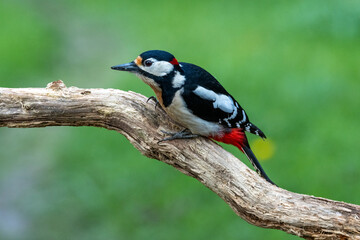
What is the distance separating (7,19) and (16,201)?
513 centimetres

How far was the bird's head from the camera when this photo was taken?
3.70m

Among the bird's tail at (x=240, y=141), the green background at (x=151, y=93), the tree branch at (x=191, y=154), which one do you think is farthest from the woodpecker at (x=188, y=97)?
the green background at (x=151, y=93)

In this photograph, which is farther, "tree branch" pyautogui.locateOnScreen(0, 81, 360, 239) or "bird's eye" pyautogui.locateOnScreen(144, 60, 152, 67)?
"bird's eye" pyautogui.locateOnScreen(144, 60, 152, 67)

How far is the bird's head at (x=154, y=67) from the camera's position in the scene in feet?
12.1

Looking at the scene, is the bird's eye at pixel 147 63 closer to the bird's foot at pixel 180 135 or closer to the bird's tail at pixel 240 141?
the bird's foot at pixel 180 135

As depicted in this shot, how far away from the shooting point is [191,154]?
3684 millimetres

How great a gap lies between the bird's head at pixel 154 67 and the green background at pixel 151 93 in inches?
87.0

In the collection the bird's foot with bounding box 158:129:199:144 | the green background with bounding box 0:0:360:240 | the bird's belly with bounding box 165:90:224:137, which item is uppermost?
the green background with bounding box 0:0:360:240

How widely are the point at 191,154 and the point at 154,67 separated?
23.4 inches

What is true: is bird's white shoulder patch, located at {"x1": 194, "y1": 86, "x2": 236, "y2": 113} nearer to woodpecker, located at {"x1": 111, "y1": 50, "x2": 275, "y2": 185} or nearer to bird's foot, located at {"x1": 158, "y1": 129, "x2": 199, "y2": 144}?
woodpecker, located at {"x1": 111, "y1": 50, "x2": 275, "y2": 185}

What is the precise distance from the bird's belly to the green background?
1.93 meters

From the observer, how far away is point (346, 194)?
5.55 meters

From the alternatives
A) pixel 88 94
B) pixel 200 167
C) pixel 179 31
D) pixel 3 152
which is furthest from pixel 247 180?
pixel 179 31

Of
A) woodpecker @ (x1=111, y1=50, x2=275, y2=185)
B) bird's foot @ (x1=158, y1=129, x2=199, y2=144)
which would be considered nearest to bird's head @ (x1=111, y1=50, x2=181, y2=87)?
woodpecker @ (x1=111, y1=50, x2=275, y2=185)
